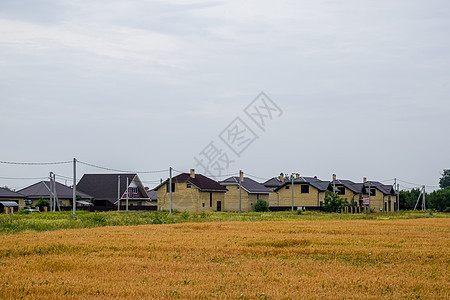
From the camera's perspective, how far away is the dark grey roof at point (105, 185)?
82.4m

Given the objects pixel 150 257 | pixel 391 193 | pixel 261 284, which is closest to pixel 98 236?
pixel 150 257

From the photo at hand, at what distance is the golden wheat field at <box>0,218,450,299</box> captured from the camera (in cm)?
1186

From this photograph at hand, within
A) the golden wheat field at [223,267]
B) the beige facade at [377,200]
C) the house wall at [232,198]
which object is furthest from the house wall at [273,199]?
the golden wheat field at [223,267]

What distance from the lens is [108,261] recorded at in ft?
52.4

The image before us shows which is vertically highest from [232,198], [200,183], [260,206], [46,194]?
[200,183]

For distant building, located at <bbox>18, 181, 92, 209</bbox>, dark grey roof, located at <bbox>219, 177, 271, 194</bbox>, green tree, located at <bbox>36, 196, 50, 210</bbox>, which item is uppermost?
dark grey roof, located at <bbox>219, 177, 271, 194</bbox>

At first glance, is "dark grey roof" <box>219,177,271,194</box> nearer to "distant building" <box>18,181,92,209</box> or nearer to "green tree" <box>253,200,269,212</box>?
"green tree" <box>253,200,269,212</box>

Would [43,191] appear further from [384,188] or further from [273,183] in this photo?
[384,188]

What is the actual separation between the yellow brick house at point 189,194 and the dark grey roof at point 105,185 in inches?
364

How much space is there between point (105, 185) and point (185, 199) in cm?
1619

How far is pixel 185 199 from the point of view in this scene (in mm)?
73312

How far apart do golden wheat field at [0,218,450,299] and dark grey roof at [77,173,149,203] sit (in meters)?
60.0

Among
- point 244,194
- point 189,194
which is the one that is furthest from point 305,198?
point 189,194

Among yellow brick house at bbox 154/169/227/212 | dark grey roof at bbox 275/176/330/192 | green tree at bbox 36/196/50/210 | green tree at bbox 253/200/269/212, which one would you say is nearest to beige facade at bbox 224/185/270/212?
green tree at bbox 253/200/269/212
